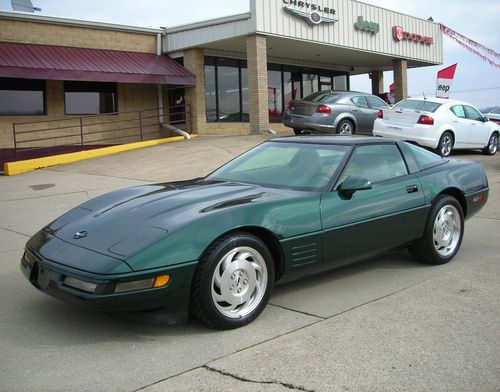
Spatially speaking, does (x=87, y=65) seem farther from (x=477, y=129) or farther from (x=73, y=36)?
(x=477, y=129)

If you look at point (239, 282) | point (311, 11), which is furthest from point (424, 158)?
point (311, 11)

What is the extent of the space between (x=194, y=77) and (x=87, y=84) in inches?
141

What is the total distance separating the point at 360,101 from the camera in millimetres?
15617

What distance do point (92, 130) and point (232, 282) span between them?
15.5 meters

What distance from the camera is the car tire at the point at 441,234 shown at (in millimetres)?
5199

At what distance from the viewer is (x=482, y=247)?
6.00 meters

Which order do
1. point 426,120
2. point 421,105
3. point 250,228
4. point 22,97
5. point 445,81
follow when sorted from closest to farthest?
1. point 250,228
2. point 426,120
3. point 421,105
4. point 22,97
5. point 445,81

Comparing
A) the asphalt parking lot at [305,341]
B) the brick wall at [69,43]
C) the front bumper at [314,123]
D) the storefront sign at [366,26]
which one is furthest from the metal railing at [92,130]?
the asphalt parking lot at [305,341]

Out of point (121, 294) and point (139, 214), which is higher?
point (139, 214)

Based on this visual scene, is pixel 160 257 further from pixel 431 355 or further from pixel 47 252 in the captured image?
pixel 431 355

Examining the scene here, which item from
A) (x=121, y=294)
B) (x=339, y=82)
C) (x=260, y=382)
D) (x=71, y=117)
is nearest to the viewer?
(x=260, y=382)

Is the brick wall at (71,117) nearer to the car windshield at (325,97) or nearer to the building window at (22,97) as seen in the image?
the building window at (22,97)

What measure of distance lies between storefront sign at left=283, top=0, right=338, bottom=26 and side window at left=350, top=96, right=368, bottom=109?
3.95 m

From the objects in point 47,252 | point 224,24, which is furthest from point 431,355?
point 224,24
